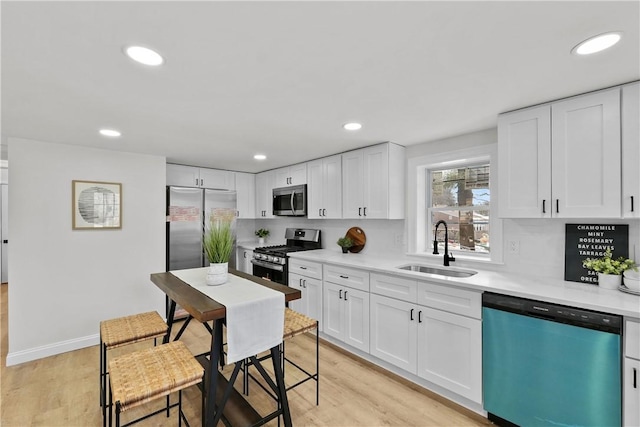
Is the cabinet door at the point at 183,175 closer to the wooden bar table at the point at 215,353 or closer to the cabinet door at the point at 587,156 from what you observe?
the wooden bar table at the point at 215,353

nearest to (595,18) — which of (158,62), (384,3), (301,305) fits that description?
(384,3)

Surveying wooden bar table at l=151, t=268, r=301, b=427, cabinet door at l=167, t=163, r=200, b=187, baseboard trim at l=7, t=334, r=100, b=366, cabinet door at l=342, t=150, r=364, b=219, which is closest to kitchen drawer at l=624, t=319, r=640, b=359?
wooden bar table at l=151, t=268, r=301, b=427

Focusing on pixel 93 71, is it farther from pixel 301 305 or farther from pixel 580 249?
pixel 580 249

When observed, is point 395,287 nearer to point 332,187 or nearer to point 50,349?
point 332,187

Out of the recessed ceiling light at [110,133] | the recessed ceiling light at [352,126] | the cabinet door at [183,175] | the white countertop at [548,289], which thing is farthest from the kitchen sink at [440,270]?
the cabinet door at [183,175]

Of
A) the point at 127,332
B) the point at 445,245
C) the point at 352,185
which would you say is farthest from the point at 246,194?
the point at 445,245

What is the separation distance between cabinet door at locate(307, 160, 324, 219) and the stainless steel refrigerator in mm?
1452

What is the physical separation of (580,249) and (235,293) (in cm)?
255

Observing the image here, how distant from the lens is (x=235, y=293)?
6.46 feet

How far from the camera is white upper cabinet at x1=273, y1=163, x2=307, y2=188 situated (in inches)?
166

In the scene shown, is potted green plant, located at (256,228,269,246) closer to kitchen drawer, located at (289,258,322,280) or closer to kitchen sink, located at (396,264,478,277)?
kitchen drawer, located at (289,258,322,280)

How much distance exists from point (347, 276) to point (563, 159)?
2.01 meters

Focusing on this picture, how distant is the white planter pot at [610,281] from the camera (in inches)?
74.5

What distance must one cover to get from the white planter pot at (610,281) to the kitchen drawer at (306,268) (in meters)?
2.35
